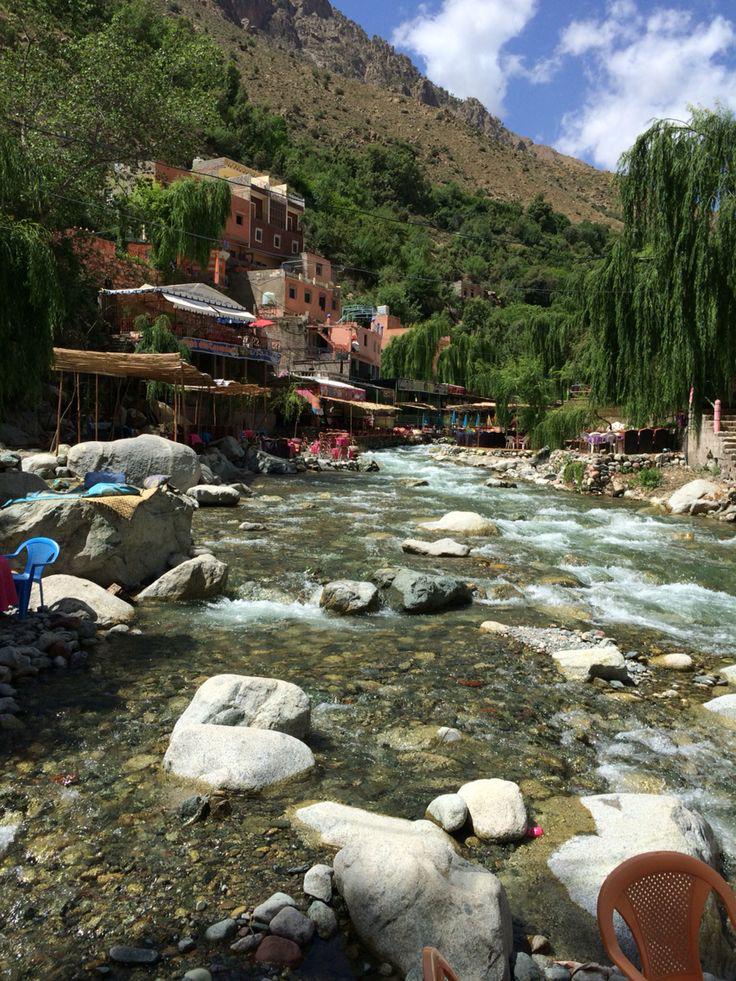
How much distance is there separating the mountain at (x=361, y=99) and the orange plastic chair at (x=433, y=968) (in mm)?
113015

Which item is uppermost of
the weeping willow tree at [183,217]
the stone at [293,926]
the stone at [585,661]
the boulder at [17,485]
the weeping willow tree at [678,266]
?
the weeping willow tree at [183,217]

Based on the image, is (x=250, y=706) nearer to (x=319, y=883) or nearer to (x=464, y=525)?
(x=319, y=883)

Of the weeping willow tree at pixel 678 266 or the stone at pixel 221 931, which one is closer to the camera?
the stone at pixel 221 931

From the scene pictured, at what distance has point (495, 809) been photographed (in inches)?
135

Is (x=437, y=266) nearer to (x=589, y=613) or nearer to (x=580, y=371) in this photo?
(x=580, y=371)

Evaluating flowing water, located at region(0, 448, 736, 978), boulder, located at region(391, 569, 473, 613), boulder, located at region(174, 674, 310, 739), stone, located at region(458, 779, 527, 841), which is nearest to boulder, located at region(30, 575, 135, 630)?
flowing water, located at region(0, 448, 736, 978)

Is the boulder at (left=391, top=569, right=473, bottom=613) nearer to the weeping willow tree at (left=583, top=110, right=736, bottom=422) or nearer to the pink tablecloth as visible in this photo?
the pink tablecloth

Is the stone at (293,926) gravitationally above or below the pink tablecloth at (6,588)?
below

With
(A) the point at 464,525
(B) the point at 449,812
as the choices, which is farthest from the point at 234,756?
(A) the point at 464,525

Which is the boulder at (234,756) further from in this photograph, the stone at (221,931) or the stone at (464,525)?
the stone at (464,525)

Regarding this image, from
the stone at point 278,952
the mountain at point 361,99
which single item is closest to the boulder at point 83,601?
the stone at point 278,952

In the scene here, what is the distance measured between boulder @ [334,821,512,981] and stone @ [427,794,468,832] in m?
0.57

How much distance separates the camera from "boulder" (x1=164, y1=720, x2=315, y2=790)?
370 cm

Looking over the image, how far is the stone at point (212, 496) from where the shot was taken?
48.8 feet
